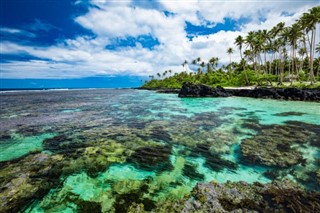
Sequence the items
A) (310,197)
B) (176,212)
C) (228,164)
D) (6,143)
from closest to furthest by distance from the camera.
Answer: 1. (176,212)
2. (310,197)
3. (228,164)
4. (6,143)

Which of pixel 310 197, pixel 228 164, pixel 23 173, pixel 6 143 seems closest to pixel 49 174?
pixel 23 173

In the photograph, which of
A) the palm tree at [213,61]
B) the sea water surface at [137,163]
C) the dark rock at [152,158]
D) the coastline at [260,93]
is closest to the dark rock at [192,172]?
the sea water surface at [137,163]

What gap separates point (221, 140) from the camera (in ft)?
44.4

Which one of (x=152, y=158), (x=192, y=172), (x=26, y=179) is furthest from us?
(x=152, y=158)

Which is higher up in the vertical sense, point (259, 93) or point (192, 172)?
point (192, 172)

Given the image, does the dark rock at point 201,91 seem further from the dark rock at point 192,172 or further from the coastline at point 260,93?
the dark rock at point 192,172

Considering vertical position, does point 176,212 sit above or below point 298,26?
below

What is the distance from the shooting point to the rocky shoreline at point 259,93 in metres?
39.5

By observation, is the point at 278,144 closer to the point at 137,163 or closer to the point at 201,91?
the point at 137,163

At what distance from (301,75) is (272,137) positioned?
7063 centimetres

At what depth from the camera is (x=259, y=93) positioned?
49281mm

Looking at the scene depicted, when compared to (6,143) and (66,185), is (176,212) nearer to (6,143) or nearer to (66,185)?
(66,185)

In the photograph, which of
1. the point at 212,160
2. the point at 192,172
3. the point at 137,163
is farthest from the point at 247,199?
the point at 137,163

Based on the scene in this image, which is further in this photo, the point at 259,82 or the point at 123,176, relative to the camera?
the point at 259,82
